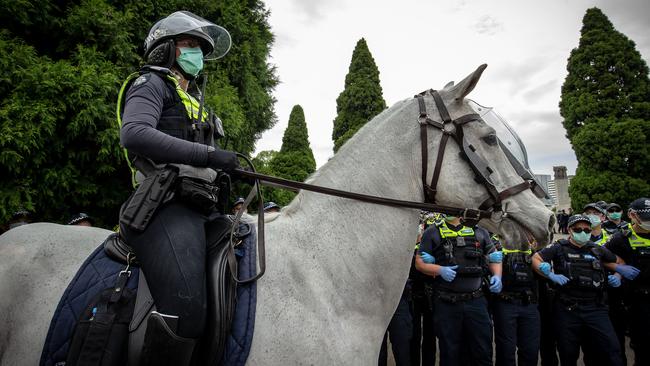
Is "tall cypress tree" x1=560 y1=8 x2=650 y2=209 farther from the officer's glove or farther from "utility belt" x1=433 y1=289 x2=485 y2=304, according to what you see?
the officer's glove

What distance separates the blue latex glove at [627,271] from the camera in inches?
226

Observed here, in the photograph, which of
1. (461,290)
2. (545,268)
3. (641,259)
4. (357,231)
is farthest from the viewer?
(641,259)

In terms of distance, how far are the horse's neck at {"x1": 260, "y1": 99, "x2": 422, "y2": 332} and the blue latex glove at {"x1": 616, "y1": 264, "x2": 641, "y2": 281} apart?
580 centimetres

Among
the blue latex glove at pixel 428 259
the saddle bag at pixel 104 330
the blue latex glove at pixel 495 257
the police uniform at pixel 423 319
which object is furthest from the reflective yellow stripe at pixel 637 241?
the saddle bag at pixel 104 330

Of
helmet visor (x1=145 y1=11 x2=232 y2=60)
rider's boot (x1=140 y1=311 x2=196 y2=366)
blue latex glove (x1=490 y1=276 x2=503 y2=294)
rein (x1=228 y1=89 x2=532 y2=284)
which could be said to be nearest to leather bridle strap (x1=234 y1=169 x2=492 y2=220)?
rein (x1=228 y1=89 x2=532 y2=284)

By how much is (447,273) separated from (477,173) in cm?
362

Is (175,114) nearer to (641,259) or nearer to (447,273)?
(447,273)

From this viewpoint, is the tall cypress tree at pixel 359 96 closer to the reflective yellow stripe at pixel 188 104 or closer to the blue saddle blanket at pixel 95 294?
the reflective yellow stripe at pixel 188 104

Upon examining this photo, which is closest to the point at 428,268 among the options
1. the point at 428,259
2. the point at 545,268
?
the point at 428,259

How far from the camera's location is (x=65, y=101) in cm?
603

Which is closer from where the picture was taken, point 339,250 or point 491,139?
point 339,250

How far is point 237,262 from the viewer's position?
201cm

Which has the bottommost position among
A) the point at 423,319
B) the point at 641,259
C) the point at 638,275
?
the point at 423,319

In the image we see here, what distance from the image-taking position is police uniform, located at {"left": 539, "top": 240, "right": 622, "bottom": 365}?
5.07 meters
